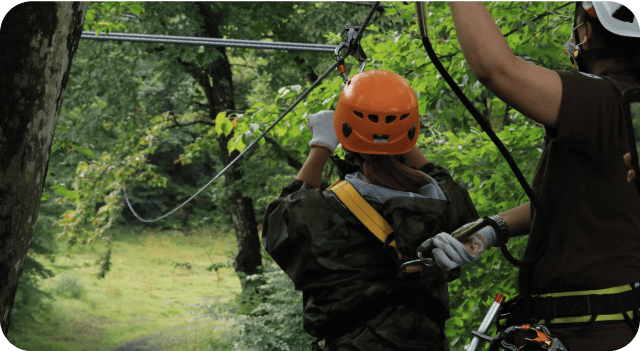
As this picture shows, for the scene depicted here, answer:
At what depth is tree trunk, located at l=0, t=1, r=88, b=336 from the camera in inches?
61.8

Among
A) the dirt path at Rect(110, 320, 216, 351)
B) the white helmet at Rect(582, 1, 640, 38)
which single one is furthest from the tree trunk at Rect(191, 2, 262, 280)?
the white helmet at Rect(582, 1, 640, 38)

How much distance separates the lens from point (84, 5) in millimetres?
1709

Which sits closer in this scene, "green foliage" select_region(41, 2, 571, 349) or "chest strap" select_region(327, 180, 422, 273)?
"chest strap" select_region(327, 180, 422, 273)

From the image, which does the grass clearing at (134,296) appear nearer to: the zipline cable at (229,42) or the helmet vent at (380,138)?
the zipline cable at (229,42)

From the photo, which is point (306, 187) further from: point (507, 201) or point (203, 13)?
point (203, 13)

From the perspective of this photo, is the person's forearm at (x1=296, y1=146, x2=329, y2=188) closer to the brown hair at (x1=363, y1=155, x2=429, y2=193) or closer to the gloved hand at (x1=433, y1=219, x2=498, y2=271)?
the brown hair at (x1=363, y1=155, x2=429, y2=193)

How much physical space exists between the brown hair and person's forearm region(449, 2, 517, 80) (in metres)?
0.72

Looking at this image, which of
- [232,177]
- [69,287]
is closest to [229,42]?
[232,177]

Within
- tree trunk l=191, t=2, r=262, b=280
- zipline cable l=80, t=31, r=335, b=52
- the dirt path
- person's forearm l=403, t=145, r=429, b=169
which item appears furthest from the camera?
the dirt path

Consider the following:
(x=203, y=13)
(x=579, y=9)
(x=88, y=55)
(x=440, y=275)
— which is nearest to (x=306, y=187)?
(x=440, y=275)

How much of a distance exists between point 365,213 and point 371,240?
0.12 m

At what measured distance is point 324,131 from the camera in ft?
7.22

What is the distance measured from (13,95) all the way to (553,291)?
1.77 metres

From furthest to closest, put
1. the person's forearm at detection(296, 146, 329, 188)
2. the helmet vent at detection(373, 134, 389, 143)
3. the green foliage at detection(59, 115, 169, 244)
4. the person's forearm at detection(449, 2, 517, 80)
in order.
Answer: the green foliage at detection(59, 115, 169, 244) < the person's forearm at detection(296, 146, 329, 188) < the helmet vent at detection(373, 134, 389, 143) < the person's forearm at detection(449, 2, 517, 80)
